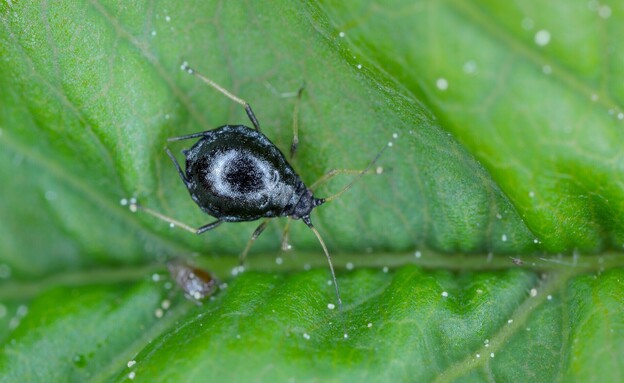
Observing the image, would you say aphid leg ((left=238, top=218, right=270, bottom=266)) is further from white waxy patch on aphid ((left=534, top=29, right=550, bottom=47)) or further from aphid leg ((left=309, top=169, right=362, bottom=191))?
white waxy patch on aphid ((left=534, top=29, right=550, bottom=47))

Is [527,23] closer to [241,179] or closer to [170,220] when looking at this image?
[241,179]

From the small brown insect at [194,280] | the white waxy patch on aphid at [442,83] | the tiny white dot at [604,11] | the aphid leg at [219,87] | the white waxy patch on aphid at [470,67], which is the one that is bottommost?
the small brown insect at [194,280]

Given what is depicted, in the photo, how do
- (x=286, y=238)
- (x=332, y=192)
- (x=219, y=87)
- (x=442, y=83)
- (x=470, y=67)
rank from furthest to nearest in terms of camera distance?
(x=286, y=238), (x=332, y=192), (x=219, y=87), (x=442, y=83), (x=470, y=67)

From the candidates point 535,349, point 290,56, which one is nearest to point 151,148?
point 290,56

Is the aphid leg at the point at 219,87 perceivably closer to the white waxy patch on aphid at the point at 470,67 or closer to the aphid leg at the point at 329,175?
the aphid leg at the point at 329,175

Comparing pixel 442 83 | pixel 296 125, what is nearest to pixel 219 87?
pixel 296 125

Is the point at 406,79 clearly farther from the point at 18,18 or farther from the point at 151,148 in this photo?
the point at 18,18

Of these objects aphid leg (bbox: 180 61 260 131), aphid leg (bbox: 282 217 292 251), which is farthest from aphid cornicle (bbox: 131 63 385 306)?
aphid leg (bbox: 282 217 292 251)

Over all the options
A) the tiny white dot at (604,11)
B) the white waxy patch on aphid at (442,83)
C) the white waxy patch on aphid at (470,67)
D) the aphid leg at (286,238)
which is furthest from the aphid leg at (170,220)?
the tiny white dot at (604,11)
